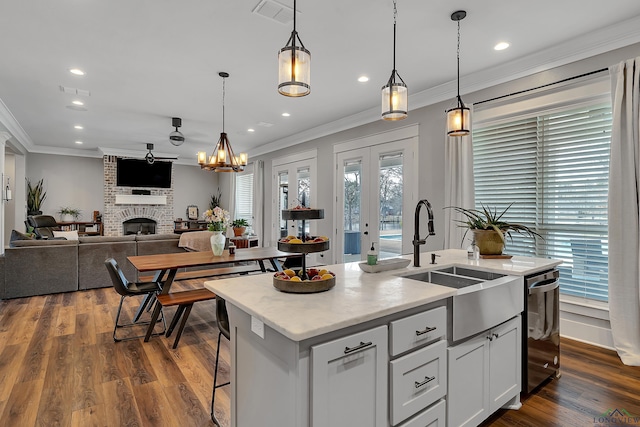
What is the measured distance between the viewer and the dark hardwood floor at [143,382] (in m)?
2.06

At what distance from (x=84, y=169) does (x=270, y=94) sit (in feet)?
23.8

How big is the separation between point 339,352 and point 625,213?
291 cm

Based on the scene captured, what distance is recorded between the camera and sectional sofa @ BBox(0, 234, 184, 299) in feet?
15.2

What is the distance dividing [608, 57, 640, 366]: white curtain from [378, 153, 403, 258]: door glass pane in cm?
238

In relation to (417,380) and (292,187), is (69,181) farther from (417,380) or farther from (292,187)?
(417,380)

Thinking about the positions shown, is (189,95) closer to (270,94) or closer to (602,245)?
(270,94)

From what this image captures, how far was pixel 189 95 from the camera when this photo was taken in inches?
177

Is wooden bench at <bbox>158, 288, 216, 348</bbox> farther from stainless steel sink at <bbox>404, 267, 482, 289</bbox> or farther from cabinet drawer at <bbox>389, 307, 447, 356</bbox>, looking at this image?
cabinet drawer at <bbox>389, 307, 447, 356</bbox>

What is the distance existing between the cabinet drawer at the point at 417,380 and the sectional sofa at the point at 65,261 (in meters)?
4.83

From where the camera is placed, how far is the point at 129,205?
905cm

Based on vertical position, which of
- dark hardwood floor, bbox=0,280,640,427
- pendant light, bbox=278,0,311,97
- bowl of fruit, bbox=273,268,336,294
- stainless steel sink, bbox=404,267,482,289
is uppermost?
pendant light, bbox=278,0,311,97

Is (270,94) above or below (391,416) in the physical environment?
above

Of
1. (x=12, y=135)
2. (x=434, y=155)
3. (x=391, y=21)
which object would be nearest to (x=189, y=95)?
(x=391, y=21)

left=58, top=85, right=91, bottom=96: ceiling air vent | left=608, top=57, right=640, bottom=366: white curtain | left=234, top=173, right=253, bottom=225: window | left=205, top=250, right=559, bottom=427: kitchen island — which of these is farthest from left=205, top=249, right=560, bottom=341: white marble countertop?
left=234, top=173, right=253, bottom=225: window
